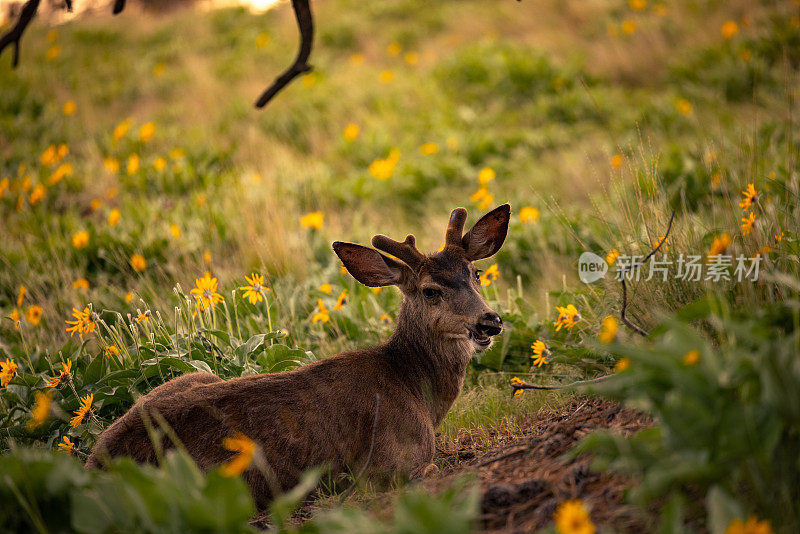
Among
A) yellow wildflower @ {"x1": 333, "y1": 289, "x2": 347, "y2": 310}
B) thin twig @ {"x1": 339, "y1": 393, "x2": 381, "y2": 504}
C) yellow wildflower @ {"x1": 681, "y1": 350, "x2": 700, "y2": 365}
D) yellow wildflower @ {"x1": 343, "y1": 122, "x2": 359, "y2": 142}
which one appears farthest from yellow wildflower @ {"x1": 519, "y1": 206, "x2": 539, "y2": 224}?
yellow wildflower @ {"x1": 343, "y1": 122, "x2": 359, "y2": 142}

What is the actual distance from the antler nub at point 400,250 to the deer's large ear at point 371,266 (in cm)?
6

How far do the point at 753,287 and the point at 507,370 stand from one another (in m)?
1.92

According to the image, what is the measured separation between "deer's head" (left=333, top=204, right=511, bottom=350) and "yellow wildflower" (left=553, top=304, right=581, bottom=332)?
0.47m

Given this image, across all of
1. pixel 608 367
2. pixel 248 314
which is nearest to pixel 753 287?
pixel 608 367

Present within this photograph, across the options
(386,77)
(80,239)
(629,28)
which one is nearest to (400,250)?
(80,239)

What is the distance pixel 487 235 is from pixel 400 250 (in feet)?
1.86

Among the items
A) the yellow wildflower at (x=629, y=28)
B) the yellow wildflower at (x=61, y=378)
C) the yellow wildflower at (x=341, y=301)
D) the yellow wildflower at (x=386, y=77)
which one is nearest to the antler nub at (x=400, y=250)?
the yellow wildflower at (x=341, y=301)

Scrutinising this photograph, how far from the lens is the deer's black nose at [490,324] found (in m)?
4.22

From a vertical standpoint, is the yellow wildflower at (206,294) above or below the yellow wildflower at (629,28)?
below

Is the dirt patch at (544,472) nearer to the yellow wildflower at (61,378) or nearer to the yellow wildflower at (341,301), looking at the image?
the yellow wildflower at (341,301)

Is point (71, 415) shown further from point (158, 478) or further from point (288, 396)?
point (158, 478)

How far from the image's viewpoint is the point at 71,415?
4.64m

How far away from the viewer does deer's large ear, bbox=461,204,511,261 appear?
15.3 feet

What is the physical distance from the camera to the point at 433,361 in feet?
15.2
